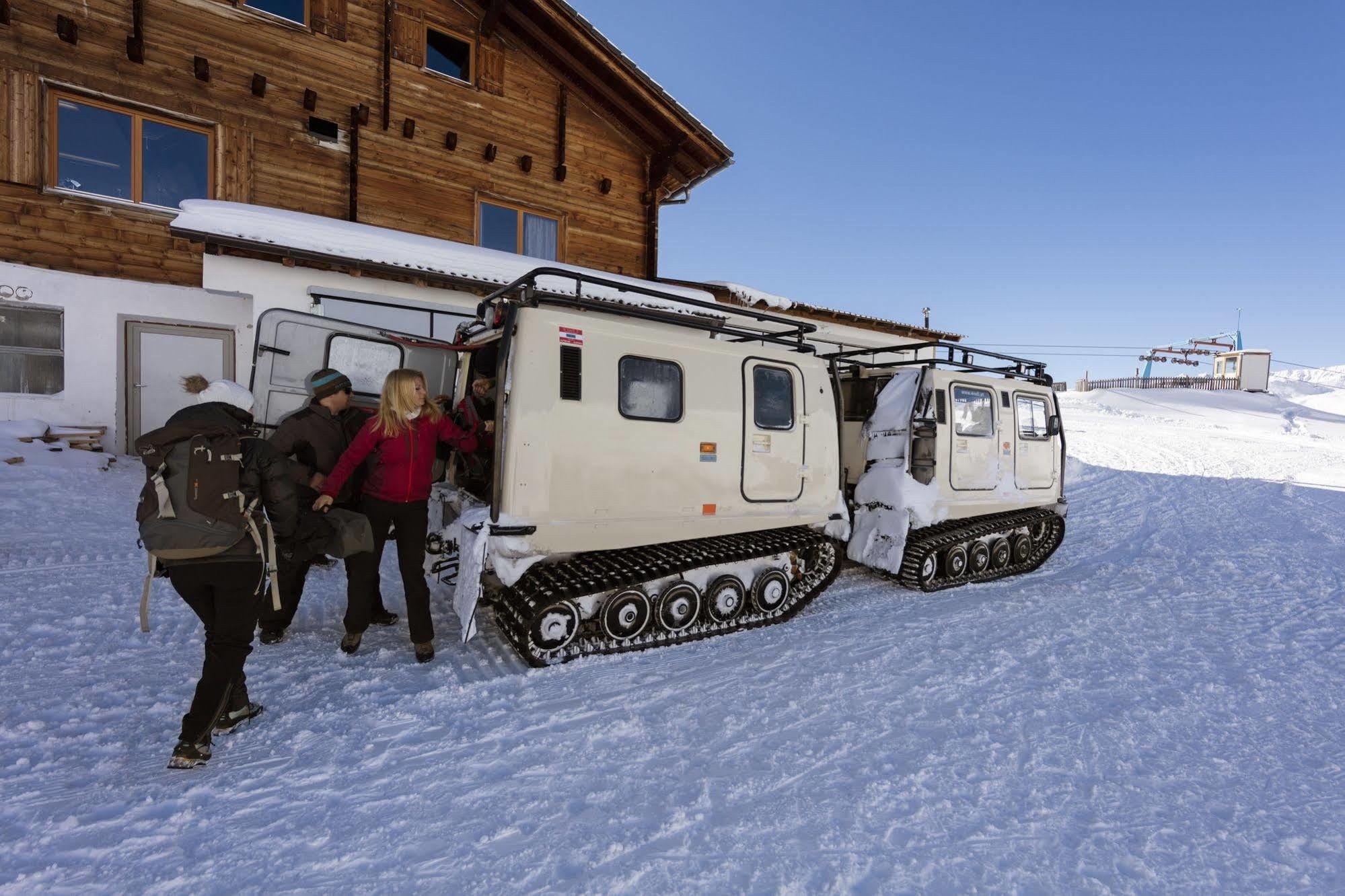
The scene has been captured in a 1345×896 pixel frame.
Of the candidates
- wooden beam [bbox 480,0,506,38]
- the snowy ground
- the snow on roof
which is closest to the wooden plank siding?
wooden beam [bbox 480,0,506,38]

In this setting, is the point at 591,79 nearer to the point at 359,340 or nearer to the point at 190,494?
the point at 359,340

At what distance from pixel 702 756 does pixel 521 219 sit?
12.1 metres

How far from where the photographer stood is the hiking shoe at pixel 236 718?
125 inches

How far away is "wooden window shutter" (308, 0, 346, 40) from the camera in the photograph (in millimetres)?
10578

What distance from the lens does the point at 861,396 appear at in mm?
7098

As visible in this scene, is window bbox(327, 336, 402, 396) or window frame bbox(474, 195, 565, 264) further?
window frame bbox(474, 195, 565, 264)

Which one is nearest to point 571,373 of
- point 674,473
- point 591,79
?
point 674,473

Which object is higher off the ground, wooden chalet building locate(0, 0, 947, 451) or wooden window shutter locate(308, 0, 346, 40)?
wooden window shutter locate(308, 0, 346, 40)

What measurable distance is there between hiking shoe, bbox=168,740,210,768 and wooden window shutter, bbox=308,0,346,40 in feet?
41.0

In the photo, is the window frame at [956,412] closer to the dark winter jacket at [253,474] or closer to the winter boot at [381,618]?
the winter boot at [381,618]

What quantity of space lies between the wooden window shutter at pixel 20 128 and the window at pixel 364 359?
26.1ft

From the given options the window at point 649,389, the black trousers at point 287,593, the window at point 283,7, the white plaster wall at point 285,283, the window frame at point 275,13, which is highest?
the window at point 283,7

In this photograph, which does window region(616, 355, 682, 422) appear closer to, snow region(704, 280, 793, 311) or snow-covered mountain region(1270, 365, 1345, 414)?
snow region(704, 280, 793, 311)

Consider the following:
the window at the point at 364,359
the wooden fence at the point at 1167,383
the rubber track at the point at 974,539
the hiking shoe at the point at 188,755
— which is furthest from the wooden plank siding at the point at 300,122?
the wooden fence at the point at 1167,383
